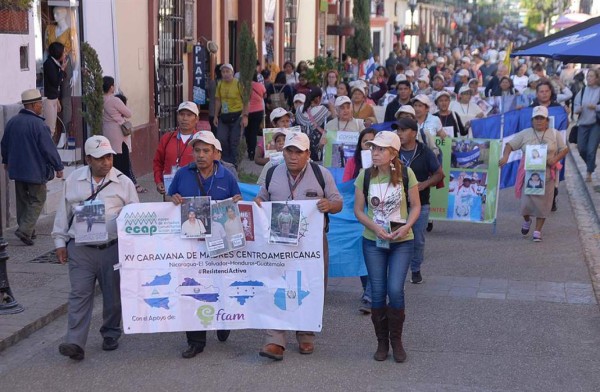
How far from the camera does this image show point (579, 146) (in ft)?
59.4

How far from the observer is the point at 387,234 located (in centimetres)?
754

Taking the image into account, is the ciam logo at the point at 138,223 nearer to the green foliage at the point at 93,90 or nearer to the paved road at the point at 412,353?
the paved road at the point at 412,353

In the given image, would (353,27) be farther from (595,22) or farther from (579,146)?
(595,22)

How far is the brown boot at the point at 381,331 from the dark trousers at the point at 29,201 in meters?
5.43

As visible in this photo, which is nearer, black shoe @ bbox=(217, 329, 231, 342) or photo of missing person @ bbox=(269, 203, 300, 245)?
photo of missing person @ bbox=(269, 203, 300, 245)

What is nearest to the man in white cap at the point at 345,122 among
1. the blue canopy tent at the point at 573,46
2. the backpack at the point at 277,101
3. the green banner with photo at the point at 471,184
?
the green banner with photo at the point at 471,184

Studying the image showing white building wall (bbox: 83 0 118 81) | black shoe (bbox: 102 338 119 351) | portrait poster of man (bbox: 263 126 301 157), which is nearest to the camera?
black shoe (bbox: 102 338 119 351)

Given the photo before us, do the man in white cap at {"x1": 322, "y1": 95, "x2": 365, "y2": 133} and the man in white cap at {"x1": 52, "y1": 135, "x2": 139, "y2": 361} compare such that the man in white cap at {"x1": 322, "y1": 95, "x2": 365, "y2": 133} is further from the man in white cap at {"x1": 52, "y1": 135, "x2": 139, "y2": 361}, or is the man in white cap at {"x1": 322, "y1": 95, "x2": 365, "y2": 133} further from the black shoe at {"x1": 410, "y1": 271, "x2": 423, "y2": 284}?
the man in white cap at {"x1": 52, "y1": 135, "x2": 139, "y2": 361}

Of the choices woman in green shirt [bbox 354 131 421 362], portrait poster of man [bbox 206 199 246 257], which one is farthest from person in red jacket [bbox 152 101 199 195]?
woman in green shirt [bbox 354 131 421 362]

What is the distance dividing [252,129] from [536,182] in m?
8.88

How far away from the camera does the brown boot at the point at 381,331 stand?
7.71m

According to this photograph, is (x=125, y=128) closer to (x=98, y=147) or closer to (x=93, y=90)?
(x=93, y=90)

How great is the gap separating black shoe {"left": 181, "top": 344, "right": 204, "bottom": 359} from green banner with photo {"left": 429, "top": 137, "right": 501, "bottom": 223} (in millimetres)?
6119

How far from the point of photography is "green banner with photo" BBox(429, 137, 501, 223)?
13.3 meters
